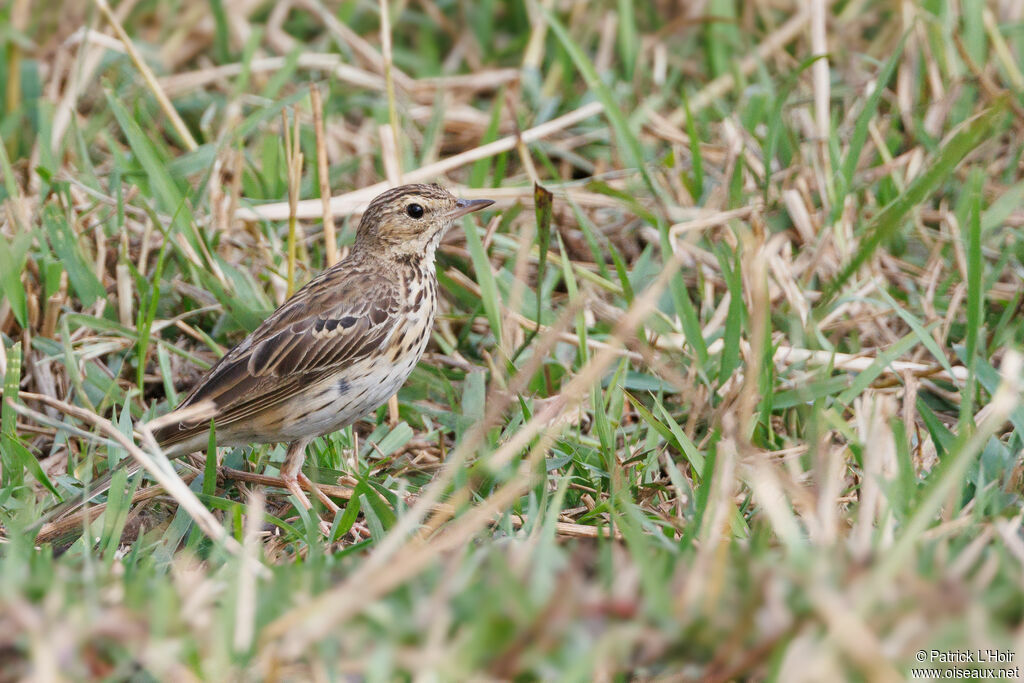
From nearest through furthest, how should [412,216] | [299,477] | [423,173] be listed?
[299,477], [412,216], [423,173]

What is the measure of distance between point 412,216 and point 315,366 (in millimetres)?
804

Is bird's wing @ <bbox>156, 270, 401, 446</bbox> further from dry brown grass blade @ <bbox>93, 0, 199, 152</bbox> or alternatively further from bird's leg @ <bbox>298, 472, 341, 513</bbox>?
dry brown grass blade @ <bbox>93, 0, 199, 152</bbox>

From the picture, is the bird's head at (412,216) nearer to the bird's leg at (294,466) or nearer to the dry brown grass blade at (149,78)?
the bird's leg at (294,466)

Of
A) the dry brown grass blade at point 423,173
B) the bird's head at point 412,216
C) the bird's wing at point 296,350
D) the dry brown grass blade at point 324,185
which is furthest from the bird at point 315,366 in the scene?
the dry brown grass blade at point 423,173

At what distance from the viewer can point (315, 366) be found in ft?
15.6

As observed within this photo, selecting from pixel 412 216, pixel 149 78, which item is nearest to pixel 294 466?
pixel 412 216

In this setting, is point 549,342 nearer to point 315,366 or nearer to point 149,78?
point 315,366

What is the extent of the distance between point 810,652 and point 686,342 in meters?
2.83

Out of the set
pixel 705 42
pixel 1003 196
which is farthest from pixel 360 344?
pixel 705 42

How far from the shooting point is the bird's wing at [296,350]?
4684mm

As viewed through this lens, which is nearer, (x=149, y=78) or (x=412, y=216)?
(x=412, y=216)

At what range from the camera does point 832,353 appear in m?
4.85

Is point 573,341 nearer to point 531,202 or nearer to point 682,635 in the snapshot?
point 531,202

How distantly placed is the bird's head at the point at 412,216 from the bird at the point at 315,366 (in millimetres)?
135
